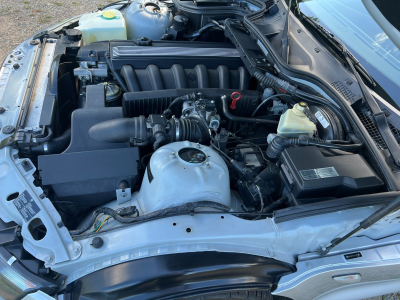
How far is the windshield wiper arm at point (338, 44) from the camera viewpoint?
190 centimetres

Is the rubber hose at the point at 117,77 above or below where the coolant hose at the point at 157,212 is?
above

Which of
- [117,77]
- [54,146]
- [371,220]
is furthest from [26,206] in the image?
[371,220]

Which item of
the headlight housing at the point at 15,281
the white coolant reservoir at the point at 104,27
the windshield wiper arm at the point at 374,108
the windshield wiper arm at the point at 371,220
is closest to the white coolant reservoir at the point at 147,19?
the white coolant reservoir at the point at 104,27

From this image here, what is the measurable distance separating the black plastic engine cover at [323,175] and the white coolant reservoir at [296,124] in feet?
0.57

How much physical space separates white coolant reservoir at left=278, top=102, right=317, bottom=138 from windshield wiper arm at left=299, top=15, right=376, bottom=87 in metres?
0.50

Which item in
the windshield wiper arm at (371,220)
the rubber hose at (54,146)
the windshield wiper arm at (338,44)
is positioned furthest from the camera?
the windshield wiper arm at (338,44)

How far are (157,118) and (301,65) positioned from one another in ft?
3.51

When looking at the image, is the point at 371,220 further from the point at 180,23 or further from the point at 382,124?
the point at 180,23

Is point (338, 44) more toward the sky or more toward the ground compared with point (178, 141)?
more toward the sky

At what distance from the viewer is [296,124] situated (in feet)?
5.68

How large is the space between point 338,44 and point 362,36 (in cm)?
16

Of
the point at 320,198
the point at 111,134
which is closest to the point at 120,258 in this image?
the point at 111,134

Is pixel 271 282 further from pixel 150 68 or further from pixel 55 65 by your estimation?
pixel 55 65

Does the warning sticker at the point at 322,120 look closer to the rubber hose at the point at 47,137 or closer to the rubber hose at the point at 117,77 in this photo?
the rubber hose at the point at 117,77
